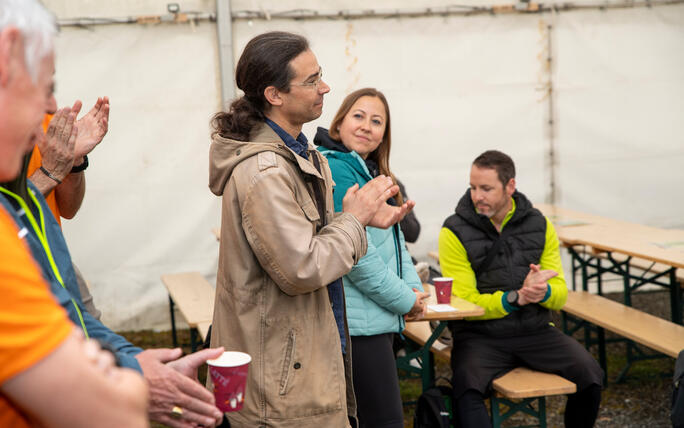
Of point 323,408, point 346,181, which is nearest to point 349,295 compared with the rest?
point 346,181

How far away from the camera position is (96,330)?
1380mm

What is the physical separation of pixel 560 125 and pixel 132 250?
12.9ft

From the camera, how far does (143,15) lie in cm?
582

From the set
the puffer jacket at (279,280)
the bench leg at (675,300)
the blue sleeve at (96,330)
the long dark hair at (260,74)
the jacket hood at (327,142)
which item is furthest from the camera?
the bench leg at (675,300)

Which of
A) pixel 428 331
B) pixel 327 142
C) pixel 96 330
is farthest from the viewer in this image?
pixel 428 331

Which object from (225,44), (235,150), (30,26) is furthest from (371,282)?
(225,44)

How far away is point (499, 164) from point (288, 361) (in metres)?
2.09

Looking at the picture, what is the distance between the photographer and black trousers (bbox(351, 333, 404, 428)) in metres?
2.72

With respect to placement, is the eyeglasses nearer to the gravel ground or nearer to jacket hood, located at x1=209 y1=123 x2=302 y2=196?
jacket hood, located at x1=209 y1=123 x2=302 y2=196

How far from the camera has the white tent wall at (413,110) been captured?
19.4 feet

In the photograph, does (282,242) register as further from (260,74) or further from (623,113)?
(623,113)

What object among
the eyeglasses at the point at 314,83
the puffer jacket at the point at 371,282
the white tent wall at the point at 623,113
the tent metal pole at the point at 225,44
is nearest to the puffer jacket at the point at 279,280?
the eyeglasses at the point at 314,83

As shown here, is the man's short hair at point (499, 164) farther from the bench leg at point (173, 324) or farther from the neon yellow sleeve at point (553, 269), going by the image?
the bench leg at point (173, 324)

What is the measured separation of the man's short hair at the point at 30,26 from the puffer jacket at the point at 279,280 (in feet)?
3.86
